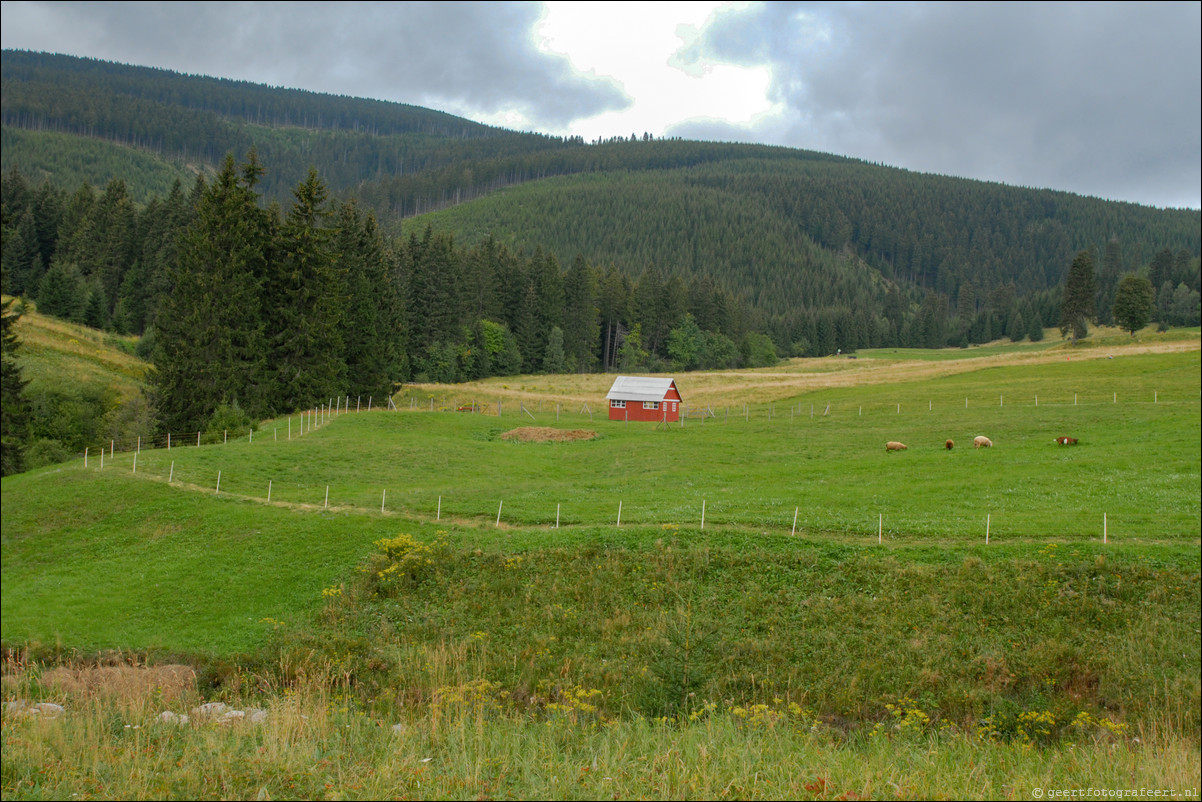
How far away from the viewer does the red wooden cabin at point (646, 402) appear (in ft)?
227

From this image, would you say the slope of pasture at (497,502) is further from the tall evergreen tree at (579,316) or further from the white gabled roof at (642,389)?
the tall evergreen tree at (579,316)

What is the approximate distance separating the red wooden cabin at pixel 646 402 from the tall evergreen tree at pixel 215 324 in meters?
30.1

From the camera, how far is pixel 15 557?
26.1m

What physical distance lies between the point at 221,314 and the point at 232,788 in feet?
156

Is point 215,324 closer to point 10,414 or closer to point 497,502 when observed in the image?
point 10,414

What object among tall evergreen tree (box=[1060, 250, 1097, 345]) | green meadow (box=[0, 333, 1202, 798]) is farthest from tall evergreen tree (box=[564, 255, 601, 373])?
green meadow (box=[0, 333, 1202, 798])

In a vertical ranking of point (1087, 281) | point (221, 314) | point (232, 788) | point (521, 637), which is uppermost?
point (1087, 281)

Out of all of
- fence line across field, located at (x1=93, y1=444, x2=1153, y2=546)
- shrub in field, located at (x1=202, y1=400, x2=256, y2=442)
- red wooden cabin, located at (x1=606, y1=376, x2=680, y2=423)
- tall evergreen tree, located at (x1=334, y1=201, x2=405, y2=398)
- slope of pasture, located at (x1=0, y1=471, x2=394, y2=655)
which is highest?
tall evergreen tree, located at (x1=334, y1=201, x2=405, y2=398)

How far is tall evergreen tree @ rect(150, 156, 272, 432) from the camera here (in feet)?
164

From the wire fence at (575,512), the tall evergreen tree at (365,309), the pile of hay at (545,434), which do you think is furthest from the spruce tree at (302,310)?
the pile of hay at (545,434)

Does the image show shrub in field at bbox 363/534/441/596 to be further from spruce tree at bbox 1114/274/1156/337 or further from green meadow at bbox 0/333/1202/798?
spruce tree at bbox 1114/274/1156/337

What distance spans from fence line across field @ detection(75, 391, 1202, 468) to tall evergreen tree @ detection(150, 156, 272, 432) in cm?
229

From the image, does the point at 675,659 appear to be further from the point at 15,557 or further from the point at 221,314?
the point at 221,314

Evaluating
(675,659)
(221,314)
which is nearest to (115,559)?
(675,659)
